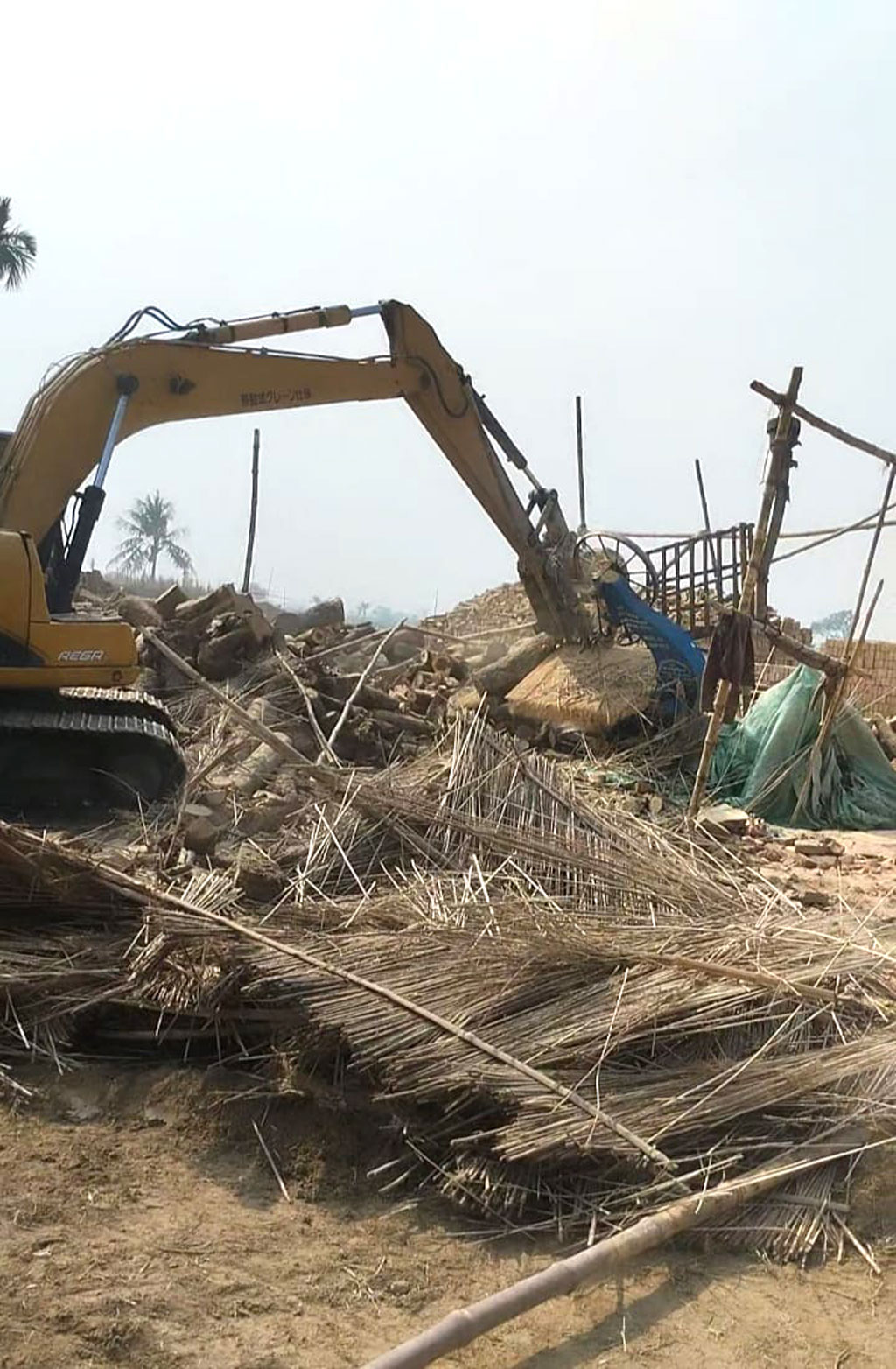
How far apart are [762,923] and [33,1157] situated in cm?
274

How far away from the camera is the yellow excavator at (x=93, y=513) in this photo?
7.88m

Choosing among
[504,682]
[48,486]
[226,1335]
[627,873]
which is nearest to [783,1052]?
[627,873]

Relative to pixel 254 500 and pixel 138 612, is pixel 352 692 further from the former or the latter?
pixel 254 500

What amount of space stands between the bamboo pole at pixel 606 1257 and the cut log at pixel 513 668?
845 centimetres

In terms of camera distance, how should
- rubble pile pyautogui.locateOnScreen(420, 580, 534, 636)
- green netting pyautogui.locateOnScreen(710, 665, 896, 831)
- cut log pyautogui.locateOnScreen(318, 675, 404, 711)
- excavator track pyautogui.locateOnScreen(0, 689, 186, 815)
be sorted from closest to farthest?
excavator track pyautogui.locateOnScreen(0, 689, 186, 815), green netting pyautogui.locateOnScreen(710, 665, 896, 831), cut log pyautogui.locateOnScreen(318, 675, 404, 711), rubble pile pyautogui.locateOnScreen(420, 580, 534, 636)

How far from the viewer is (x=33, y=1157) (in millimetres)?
3512

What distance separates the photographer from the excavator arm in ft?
28.1

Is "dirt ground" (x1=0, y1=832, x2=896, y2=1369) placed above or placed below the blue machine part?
below

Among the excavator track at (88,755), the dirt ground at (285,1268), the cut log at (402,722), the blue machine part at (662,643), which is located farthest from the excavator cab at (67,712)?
the blue machine part at (662,643)

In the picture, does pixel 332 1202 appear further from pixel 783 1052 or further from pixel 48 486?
pixel 48 486

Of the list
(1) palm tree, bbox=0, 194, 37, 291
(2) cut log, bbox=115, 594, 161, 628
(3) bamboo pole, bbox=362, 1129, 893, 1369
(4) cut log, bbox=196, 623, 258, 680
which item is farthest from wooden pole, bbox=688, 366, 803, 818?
(1) palm tree, bbox=0, 194, 37, 291

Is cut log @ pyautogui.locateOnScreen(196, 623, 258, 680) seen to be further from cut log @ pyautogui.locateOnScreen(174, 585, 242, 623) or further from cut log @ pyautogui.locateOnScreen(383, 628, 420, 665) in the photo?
cut log @ pyautogui.locateOnScreen(383, 628, 420, 665)

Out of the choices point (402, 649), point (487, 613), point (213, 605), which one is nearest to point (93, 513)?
point (213, 605)

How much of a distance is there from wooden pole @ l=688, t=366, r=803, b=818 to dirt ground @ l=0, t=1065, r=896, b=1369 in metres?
5.12
